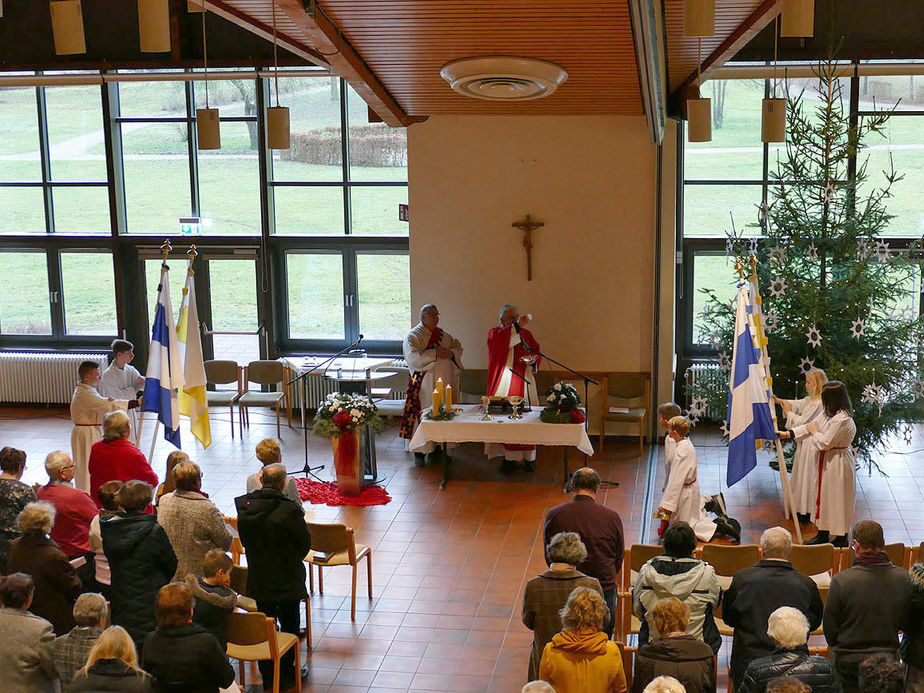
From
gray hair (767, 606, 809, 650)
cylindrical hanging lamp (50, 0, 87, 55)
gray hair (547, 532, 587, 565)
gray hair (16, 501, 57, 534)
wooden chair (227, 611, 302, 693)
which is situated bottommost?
wooden chair (227, 611, 302, 693)

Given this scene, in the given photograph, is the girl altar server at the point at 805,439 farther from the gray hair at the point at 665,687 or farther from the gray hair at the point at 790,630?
the gray hair at the point at 665,687

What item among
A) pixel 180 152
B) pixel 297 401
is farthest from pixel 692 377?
pixel 180 152

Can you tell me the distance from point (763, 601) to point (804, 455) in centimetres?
462

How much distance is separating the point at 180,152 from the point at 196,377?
5461 mm

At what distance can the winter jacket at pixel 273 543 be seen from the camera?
Answer: 6.51 m

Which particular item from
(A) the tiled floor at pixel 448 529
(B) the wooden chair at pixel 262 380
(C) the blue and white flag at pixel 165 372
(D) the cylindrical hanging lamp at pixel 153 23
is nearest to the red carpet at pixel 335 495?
(A) the tiled floor at pixel 448 529

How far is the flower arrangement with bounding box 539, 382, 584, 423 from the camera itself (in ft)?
35.2

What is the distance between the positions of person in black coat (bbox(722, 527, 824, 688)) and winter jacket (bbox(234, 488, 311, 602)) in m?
2.55

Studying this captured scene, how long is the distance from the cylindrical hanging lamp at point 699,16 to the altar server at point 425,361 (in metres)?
6.38

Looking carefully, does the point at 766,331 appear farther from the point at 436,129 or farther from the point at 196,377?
the point at 196,377

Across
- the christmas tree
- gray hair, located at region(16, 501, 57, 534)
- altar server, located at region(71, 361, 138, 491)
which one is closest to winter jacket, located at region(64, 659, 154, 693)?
gray hair, located at region(16, 501, 57, 534)

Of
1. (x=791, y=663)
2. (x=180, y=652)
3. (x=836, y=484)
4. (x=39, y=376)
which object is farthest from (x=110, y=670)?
(x=39, y=376)

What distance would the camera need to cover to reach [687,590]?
5.56 meters

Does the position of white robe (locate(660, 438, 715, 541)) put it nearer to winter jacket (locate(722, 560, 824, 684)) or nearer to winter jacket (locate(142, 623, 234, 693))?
winter jacket (locate(722, 560, 824, 684))
